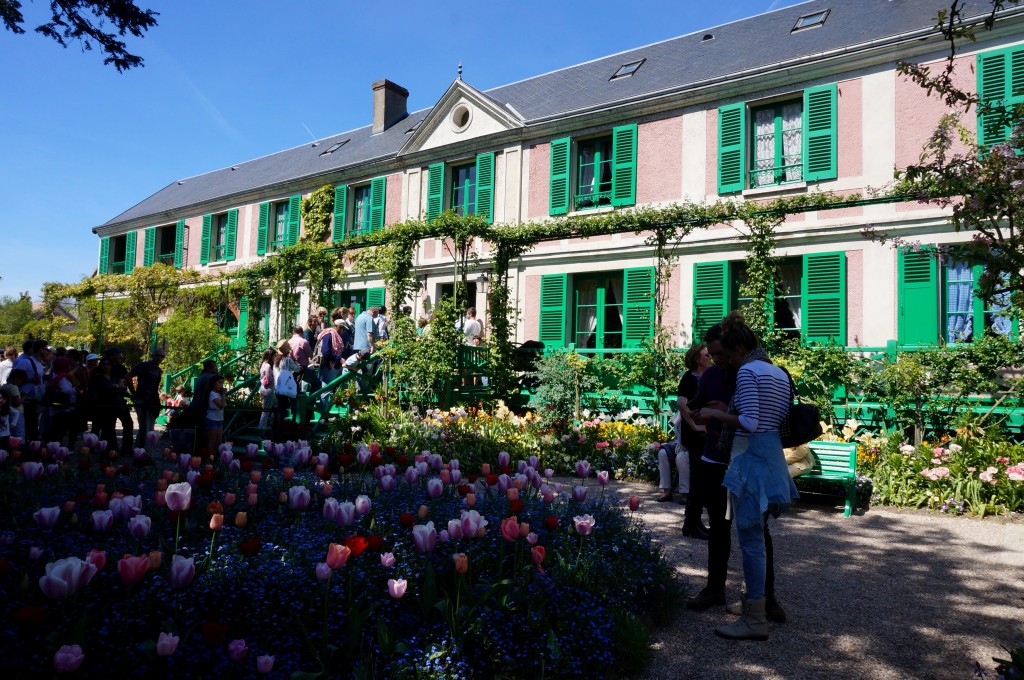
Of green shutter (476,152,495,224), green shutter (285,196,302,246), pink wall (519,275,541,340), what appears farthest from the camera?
green shutter (285,196,302,246)

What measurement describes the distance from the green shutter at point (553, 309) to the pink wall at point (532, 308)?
15 cm

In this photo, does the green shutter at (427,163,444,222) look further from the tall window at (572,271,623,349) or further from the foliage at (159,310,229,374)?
the foliage at (159,310,229,374)

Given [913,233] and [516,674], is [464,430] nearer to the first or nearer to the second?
[516,674]

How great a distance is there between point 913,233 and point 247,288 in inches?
544

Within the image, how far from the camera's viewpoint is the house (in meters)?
10.5

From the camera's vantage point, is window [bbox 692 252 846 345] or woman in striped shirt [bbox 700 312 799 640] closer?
woman in striped shirt [bbox 700 312 799 640]

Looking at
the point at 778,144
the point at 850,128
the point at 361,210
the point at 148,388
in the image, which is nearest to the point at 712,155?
the point at 778,144

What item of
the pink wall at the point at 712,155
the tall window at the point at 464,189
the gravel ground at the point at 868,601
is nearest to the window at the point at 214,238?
the tall window at the point at 464,189

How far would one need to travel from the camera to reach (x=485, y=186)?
15148 mm

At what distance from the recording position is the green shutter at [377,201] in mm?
16828

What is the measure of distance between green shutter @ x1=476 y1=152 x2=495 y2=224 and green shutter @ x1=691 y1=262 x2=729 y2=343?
15.5 feet

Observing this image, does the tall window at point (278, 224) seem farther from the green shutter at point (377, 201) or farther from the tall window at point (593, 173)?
the tall window at point (593, 173)

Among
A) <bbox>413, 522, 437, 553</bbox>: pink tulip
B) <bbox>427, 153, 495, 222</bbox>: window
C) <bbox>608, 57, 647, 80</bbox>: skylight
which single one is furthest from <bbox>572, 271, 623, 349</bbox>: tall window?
<bbox>413, 522, 437, 553</bbox>: pink tulip

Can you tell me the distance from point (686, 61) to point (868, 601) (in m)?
12.4
